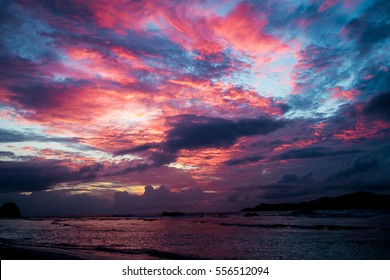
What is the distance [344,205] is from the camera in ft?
649

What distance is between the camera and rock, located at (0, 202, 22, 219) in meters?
181

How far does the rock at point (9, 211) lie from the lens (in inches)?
7136

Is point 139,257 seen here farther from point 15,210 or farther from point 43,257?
point 15,210

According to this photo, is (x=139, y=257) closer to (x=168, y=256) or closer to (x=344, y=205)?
(x=168, y=256)

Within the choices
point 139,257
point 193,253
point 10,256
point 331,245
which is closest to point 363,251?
point 331,245

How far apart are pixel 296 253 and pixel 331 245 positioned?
19.6 ft

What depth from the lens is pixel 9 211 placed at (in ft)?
600

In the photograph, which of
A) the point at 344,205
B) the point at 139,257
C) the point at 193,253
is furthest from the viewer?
the point at 344,205

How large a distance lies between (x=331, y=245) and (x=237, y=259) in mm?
11601
